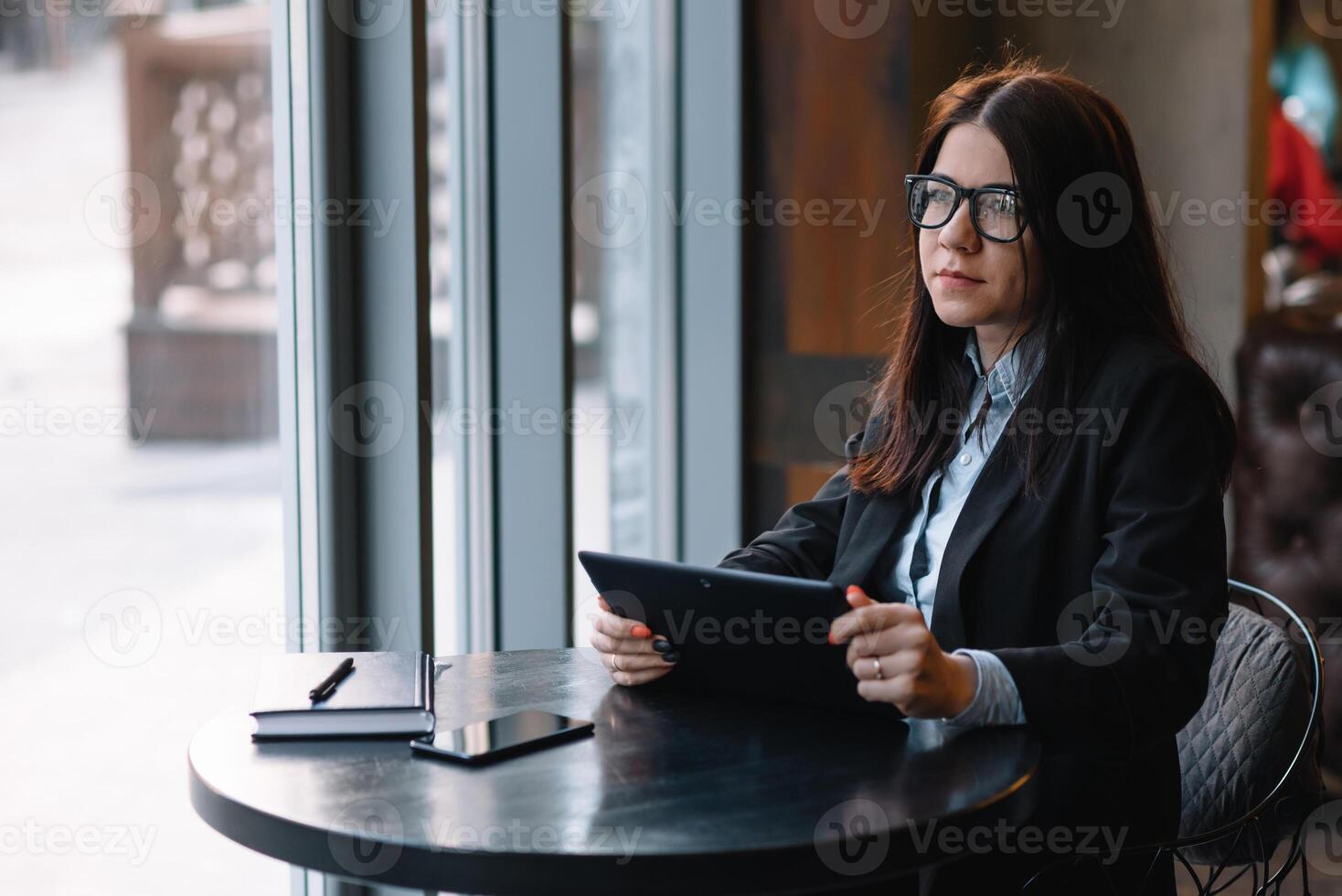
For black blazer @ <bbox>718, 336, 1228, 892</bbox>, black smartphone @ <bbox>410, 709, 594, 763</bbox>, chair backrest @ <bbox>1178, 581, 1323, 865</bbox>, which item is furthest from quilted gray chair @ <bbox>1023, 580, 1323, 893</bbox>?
black smartphone @ <bbox>410, 709, 594, 763</bbox>

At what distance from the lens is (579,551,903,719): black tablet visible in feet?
4.25

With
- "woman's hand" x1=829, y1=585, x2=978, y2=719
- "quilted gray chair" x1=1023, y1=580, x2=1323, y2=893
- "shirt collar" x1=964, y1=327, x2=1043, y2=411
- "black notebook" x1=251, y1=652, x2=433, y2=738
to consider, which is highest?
"shirt collar" x1=964, y1=327, x2=1043, y2=411

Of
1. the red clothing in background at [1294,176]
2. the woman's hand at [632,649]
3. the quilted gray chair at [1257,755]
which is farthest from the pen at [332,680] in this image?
the red clothing in background at [1294,176]

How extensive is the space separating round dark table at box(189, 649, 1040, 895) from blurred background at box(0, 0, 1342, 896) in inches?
24.6

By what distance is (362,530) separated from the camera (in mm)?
2254

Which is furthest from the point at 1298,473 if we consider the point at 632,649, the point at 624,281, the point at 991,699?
the point at 632,649

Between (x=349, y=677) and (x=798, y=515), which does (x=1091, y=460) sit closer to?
(x=798, y=515)

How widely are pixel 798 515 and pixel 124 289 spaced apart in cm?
104

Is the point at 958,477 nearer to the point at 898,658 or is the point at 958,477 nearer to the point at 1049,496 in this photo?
the point at 1049,496

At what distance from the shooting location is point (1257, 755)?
1608 millimetres

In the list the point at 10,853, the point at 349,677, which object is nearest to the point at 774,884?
the point at 349,677

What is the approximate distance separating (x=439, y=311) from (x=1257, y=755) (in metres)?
1.67

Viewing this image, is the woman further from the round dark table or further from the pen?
the pen

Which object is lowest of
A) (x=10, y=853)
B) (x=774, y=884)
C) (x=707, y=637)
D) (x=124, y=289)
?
(x=10, y=853)
